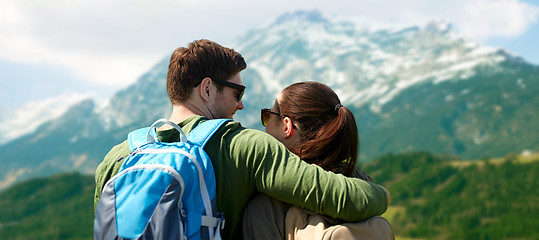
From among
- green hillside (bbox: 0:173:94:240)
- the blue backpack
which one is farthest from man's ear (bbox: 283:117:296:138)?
green hillside (bbox: 0:173:94:240)

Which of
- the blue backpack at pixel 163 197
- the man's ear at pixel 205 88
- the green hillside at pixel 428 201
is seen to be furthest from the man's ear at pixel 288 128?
the green hillside at pixel 428 201

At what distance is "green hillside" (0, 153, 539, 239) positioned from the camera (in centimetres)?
6041

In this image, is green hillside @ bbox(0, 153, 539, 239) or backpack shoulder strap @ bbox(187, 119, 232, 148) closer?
backpack shoulder strap @ bbox(187, 119, 232, 148)

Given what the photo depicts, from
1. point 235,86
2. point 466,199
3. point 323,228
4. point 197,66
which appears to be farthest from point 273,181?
point 466,199

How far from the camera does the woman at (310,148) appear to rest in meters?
3.36

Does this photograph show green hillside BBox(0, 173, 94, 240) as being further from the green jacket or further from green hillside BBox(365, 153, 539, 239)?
the green jacket

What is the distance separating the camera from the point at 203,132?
11.1 feet

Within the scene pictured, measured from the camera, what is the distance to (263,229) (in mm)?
3406

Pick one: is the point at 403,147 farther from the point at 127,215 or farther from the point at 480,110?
the point at 127,215

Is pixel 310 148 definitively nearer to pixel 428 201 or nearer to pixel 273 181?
pixel 273 181

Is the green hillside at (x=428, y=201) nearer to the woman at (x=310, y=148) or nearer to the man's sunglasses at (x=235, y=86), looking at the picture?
the woman at (x=310, y=148)

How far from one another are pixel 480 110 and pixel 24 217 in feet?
488

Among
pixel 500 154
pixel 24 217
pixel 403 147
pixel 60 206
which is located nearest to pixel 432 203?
pixel 60 206

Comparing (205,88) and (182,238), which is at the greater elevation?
(205,88)
